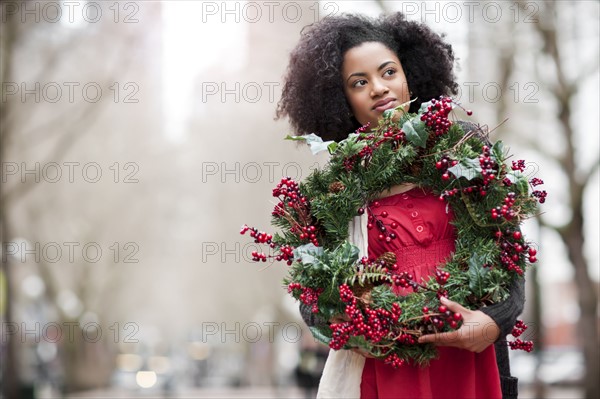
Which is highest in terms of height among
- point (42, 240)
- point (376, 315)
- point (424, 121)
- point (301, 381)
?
point (424, 121)

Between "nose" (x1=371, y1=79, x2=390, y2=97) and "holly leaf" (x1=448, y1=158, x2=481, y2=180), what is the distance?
0.69 meters

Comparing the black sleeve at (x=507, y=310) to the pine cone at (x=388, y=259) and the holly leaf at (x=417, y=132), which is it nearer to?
the pine cone at (x=388, y=259)

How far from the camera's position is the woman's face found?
394 centimetres

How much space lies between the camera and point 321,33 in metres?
4.24

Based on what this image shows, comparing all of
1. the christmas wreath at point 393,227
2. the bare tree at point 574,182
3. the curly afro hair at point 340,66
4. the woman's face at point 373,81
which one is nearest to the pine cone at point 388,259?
the christmas wreath at point 393,227

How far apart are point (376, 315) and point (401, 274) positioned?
0.20 m

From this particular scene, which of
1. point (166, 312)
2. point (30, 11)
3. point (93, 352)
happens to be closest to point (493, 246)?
point (30, 11)

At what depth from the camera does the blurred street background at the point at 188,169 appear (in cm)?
1457

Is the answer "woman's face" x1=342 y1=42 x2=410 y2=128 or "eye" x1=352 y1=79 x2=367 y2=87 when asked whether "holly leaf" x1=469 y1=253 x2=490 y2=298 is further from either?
"eye" x1=352 y1=79 x2=367 y2=87

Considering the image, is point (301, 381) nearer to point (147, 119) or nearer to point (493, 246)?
point (147, 119)

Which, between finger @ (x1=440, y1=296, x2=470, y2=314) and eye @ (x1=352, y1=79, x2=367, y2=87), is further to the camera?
eye @ (x1=352, y1=79, x2=367, y2=87)

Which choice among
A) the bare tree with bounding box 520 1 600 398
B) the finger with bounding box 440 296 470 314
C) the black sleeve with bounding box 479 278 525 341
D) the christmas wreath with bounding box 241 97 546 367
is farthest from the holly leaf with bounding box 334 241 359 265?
the bare tree with bounding box 520 1 600 398

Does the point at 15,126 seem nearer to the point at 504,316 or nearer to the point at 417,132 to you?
the point at 417,132

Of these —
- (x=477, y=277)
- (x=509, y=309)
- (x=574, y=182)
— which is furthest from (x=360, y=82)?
(x=574, y=182)
